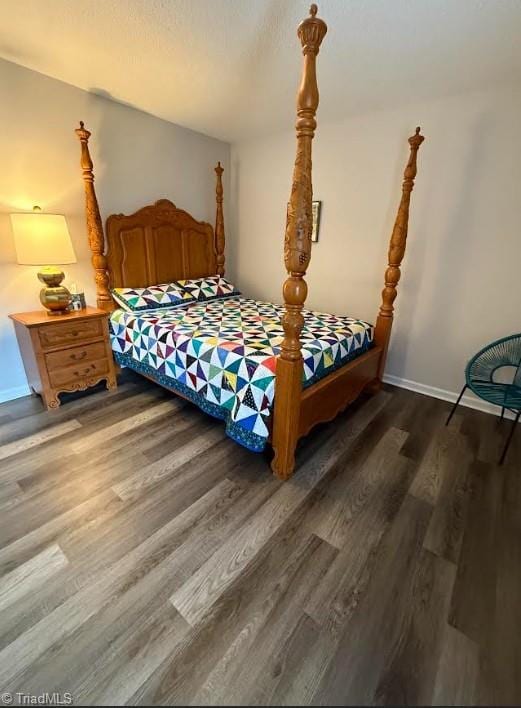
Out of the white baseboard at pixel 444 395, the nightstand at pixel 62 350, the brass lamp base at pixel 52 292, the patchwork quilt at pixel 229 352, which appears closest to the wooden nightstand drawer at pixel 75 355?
the nightstand at pixel 62 350

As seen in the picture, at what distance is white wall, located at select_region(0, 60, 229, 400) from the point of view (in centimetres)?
224

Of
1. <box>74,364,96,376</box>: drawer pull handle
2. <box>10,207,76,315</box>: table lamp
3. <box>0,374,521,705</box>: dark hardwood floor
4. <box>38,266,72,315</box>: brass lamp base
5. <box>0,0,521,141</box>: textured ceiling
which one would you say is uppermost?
<box>0,0,521,141</box>: textured ceiling

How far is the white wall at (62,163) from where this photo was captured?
7.35ft

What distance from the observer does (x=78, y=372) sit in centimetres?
249

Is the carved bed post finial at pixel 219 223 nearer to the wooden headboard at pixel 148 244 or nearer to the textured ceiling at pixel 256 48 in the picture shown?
the wooden headboard at pixel 148 244

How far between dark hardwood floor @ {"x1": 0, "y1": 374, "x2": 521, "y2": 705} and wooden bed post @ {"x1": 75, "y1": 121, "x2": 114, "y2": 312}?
4.01 ft

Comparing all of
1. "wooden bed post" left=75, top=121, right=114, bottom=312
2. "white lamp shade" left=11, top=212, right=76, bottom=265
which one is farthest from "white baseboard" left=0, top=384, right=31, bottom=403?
"white lamp shade" left=11, top=212, right=76, bottom=265

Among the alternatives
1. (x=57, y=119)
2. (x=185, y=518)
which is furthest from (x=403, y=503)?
(x=57, y=119)

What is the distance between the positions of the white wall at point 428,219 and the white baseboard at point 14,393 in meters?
2.82

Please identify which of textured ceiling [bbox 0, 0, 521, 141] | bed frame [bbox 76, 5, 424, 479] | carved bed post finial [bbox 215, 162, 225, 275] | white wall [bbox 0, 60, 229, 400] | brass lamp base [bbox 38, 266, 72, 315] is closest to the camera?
bed frame [bbox 76, 5, 424, 479]

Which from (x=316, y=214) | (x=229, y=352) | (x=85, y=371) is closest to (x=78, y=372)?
(x=85, y=371)

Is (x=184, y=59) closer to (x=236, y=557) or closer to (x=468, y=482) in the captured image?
(x=236, y=557)

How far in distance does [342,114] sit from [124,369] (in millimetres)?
3108

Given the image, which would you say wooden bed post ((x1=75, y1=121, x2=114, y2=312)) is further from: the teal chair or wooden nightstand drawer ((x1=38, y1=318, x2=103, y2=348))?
the teal chair
